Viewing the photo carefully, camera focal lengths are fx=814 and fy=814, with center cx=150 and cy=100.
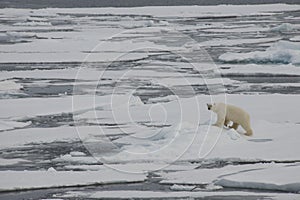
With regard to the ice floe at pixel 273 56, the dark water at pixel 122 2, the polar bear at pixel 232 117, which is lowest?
the polar bear at pixel 232 117

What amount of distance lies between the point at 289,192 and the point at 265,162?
41.4 inches

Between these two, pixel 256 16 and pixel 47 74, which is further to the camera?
pixel 256 16

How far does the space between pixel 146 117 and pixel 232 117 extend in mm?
1556

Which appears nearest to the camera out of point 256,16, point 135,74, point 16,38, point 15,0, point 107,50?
point 135,74

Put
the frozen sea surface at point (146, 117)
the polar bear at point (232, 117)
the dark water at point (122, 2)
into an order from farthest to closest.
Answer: the dark water at point (122, 2) < the polar bear at point (232, 117) < the frozen sea surface at point (146, 117)

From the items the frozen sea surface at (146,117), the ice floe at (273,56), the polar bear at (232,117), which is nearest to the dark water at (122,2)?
the frozen sea surface at (146,117)

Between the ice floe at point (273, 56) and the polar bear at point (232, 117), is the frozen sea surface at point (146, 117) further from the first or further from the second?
the polar bear at point (232, 117)

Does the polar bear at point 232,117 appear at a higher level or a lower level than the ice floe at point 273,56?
lower

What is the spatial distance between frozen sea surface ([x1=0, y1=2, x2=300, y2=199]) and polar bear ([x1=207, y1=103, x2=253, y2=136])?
0.13 metres

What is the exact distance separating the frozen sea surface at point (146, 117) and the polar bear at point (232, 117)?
0.13 metres

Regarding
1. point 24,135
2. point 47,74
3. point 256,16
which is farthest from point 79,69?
point 256,16

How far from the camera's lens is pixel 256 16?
98.5 ft

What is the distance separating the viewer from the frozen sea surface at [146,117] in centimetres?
621

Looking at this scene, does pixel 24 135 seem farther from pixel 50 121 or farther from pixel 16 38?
pixel 16 38
